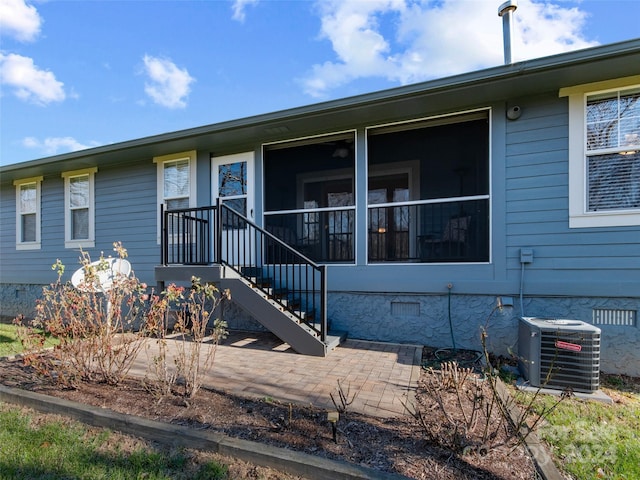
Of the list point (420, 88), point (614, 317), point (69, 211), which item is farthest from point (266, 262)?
point (69, 211)

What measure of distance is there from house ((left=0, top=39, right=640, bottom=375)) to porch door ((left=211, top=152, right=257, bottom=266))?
0.03 m

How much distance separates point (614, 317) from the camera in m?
3.94

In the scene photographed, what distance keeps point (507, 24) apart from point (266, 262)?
5.10 metres

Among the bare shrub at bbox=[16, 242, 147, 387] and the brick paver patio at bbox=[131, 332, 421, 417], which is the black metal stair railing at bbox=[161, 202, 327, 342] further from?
the bare shrub at bbox=[16, 242, 147, 387]

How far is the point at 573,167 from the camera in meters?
4.11

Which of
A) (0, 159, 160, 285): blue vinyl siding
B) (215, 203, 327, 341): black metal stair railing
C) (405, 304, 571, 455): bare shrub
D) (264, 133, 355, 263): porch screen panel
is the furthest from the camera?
(0, 159, 160, 285): blue vinyl siding

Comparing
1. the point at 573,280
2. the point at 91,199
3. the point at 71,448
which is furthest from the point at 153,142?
the point at 573,280

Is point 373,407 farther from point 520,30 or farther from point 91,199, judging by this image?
point 91,199

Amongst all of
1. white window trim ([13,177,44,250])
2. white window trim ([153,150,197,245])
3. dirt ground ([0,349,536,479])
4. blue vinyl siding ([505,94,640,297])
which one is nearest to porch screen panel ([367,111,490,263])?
blue vinyl siding ([505,94,640,297])

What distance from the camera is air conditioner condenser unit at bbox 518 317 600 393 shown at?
10.3 ft

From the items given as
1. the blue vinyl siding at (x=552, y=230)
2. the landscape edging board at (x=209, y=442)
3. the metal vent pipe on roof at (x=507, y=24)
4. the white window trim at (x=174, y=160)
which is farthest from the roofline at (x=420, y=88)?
the landscape edging board at (x=209, y=442)

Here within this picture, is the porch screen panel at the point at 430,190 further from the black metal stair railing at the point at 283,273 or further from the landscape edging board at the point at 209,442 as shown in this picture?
the landscape edging board at the point at 209,442

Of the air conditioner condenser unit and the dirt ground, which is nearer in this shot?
the dirt ground

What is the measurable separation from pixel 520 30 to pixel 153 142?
6199 millimetres
